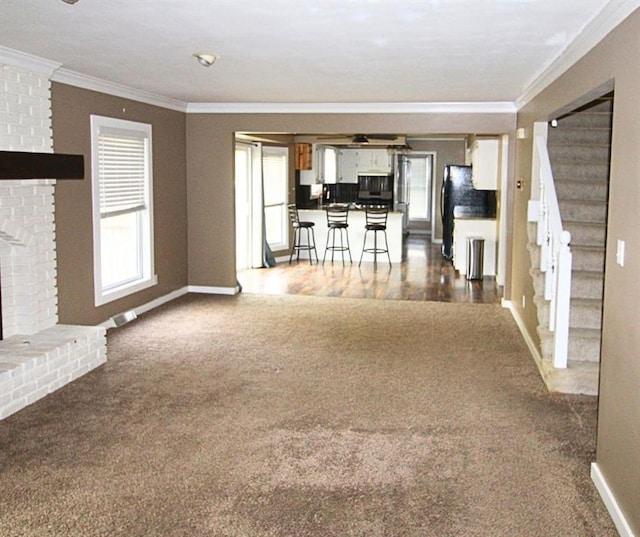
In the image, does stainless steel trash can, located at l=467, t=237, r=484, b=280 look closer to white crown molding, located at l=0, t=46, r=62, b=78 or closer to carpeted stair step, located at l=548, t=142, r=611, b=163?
carpeted stair step, located at l=548, t=142, r=611, b=163

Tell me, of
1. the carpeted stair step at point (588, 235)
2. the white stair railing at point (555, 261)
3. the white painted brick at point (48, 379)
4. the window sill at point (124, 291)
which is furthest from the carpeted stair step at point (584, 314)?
the window sill at point (124, 291)

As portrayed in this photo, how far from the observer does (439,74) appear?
5676mm

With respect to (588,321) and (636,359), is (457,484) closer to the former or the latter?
(636,359)

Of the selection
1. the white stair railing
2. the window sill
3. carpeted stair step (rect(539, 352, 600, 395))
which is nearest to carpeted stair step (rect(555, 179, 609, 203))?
the white stair railing

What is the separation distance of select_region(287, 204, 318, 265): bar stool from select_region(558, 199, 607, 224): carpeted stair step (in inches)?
241

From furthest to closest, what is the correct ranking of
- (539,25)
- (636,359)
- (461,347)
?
(461,347) → (539,25) → (636,359)

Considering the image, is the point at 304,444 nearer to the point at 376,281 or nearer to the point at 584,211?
the point at 584,211

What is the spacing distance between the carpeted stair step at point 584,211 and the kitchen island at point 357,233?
5.65m

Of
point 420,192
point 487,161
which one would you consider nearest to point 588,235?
point 487,161

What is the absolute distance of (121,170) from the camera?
6.87m

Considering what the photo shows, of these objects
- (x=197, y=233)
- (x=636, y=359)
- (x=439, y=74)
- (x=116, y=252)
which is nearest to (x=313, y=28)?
(x=439, y=74)

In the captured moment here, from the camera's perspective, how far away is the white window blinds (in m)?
6.54

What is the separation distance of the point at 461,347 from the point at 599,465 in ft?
8.85

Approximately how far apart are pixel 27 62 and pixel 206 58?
136cm
